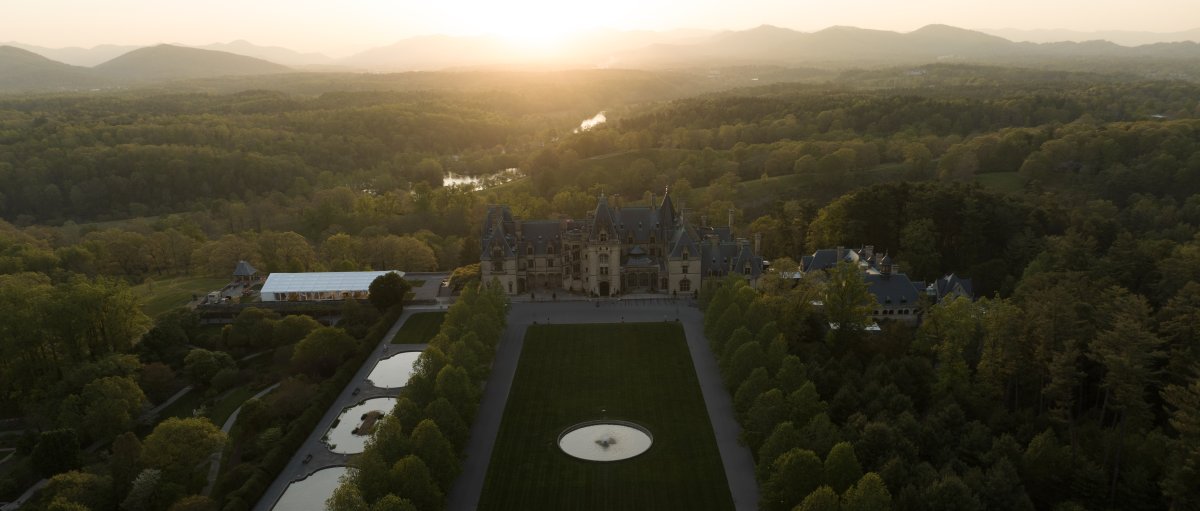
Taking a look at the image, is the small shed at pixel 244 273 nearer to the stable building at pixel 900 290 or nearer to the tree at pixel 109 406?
the tree at pixel 109 406

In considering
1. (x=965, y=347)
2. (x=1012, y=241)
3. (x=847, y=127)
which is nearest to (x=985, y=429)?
(x=965, y=347)

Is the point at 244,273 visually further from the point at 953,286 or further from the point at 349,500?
the point at 953,286

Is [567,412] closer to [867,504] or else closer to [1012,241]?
[867,504]

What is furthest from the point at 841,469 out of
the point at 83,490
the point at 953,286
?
the point at 83,490

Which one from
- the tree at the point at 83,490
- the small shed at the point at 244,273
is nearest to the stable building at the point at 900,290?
the tree at the point at 83,490

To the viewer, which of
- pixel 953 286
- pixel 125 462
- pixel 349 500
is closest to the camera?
pixel 349 500

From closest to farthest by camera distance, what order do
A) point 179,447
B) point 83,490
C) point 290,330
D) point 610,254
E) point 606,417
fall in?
point 83,490, point 179,447, point 606,417, point 290,330, point 610,254

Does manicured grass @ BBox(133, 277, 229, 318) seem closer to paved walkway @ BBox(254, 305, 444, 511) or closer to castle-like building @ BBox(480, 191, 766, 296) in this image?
paved walkway @ BBox(254, 305, 444, 511)

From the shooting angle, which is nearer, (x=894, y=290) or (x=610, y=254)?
(x=894, y=290)
